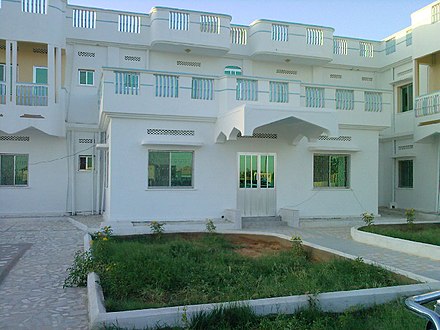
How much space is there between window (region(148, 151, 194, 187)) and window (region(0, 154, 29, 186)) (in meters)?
5.99

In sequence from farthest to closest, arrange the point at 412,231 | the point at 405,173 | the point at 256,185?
the point at 405,173 → the point at 256,185 → the point at 412,231

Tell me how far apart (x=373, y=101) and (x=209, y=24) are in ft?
23.9

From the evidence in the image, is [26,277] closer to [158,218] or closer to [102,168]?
[158,218]

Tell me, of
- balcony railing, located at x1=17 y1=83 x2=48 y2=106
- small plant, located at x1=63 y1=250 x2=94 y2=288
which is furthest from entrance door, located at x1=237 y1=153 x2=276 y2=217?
small plant, located at x1=63 y1=250 x2=94 y2=288

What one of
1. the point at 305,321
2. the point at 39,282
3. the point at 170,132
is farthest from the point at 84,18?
the point at 305,321

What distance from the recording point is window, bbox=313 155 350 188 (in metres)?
15.5

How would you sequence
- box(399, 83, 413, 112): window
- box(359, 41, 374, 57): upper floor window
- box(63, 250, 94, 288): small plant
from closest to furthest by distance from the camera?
1. box(63, 250, 94, 288): small plant
2. box(399, 83, 413, 112): window
3. box(359, 41, 374, 57): upper floor window

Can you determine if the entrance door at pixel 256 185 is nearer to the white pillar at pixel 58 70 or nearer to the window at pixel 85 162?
the window at pixel 85 162

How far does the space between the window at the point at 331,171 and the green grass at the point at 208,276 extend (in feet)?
24.8

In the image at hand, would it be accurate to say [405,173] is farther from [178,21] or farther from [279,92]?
[178,21]

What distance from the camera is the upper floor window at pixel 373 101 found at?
1573 cm

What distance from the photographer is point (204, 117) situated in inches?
550

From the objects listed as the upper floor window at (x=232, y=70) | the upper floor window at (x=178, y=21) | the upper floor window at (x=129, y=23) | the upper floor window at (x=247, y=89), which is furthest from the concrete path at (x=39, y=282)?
the upper floor window at (x=232, y=70)

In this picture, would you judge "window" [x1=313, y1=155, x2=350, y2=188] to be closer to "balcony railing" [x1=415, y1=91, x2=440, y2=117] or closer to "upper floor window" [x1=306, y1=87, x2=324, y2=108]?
"upper floor window" [x1=306, y1=87, x2=324, y2=108]
